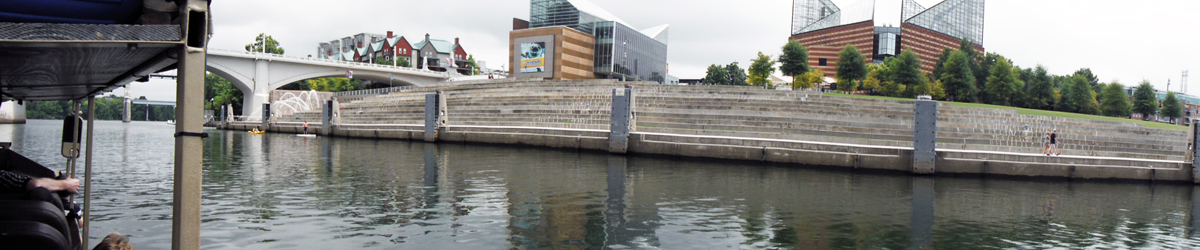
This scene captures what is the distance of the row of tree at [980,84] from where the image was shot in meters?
61.7

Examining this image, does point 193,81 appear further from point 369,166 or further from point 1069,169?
point 1069,169

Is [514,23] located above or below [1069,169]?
above

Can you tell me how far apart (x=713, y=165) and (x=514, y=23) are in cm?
7286

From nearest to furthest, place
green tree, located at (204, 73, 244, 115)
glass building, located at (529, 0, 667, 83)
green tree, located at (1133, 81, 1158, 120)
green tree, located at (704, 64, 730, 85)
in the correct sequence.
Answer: green tree, located at (1133, 81, 1158, 120)
glass building, located at (529, 0, 667, 83)
green tree, located at (204, 73, 244, 115)
green tree, located at (704, 64, 730, 85)

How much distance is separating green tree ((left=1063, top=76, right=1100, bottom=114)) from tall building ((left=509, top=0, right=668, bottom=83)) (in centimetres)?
4724

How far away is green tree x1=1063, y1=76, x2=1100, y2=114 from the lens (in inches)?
2501

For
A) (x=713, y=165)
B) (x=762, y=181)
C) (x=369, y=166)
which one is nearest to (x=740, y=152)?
(x=713, y=165)

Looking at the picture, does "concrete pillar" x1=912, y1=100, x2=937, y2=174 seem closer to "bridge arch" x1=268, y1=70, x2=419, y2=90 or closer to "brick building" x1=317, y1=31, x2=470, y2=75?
"bridge arch" x1=268, y1=70, x2=419, y2=90

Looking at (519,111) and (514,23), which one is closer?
(519,111)

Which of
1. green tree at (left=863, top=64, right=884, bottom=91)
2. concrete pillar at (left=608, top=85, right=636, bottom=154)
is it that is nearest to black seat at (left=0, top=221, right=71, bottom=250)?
concrete pillar at (left=608, top=85, right=636, bottom=154)

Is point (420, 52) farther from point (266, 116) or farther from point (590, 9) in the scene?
point (266, 116)

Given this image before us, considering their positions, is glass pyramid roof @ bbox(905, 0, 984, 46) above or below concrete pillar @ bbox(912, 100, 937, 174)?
above

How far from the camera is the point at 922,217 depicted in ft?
42.5

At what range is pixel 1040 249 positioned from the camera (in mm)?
10133
